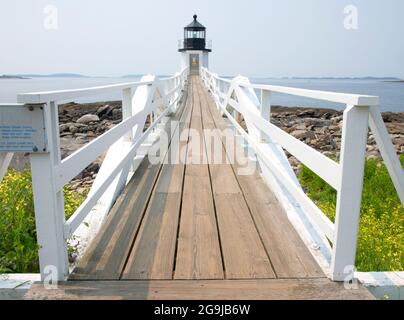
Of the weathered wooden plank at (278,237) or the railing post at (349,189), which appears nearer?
the railing post at (349,189)

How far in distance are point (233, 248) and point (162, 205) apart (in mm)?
1020

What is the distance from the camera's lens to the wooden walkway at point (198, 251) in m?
2.10

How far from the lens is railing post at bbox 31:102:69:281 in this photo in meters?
1.97

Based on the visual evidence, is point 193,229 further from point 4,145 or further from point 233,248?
point 4,145

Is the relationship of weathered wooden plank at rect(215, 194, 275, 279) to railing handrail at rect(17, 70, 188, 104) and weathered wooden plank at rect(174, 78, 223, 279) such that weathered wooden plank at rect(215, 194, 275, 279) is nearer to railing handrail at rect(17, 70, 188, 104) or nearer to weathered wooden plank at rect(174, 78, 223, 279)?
weathered wooden plank at rect(174, 78, 223, 279)

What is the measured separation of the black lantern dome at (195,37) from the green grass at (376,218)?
30959 mm

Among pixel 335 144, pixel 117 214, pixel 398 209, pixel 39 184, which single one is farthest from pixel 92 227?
pixel 335 144

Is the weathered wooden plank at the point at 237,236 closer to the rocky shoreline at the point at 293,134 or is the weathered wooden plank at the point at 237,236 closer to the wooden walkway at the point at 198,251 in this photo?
the wooden walkway at the point at 198,251

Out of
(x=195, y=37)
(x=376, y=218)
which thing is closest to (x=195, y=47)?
(x=195, y=37)

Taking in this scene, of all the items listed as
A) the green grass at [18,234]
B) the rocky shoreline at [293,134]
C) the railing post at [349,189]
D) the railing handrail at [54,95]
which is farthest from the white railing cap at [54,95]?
the rocky shoreline at [293,134]

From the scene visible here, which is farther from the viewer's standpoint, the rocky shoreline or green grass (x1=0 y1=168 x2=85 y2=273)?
the rocky shoreline

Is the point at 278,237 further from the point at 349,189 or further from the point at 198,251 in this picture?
the point at 349,189

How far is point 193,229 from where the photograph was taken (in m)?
2.95

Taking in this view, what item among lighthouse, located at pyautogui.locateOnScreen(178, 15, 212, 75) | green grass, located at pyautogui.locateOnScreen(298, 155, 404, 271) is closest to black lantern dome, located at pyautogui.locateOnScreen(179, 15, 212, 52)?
lighthouse, located at pyautogui.locateOnScreen(178, 15, 212, 75)
